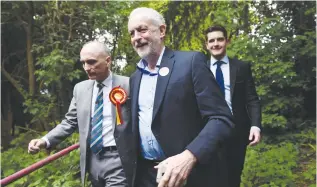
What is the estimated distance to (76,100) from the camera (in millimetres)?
3037

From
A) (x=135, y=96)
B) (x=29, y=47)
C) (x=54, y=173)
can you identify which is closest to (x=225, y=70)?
(x=135, y=96)

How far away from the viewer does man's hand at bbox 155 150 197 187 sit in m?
1.41

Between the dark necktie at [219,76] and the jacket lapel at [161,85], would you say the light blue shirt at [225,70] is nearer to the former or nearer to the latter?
the dark necktie at [219,76]

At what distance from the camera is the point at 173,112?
68.1 inches

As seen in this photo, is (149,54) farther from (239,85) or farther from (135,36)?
(239,85)

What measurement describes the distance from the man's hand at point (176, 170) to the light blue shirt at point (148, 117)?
0.38 m

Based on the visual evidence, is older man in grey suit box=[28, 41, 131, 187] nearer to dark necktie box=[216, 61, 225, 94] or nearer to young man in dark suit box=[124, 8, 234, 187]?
young man in dark suit box=[124, 8, 234, 187]

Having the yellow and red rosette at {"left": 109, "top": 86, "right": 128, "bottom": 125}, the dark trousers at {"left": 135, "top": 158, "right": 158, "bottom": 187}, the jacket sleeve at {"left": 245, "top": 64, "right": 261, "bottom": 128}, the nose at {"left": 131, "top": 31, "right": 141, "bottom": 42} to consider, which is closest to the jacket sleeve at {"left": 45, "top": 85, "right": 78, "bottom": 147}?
the yellow and red rosette at {"left": 109, "top": 86, "right": 128, "bottom": 125}

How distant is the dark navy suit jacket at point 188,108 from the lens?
5.48 feet

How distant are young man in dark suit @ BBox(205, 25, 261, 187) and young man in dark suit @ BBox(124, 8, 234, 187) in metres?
1.47

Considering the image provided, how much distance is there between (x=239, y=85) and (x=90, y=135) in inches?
52.7

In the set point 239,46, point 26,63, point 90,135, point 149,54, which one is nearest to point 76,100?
point 90,135

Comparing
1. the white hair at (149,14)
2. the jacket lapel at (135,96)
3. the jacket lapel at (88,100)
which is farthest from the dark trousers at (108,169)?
the white hair at (149,14)

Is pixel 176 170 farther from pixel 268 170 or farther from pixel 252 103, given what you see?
pixel 268 170
